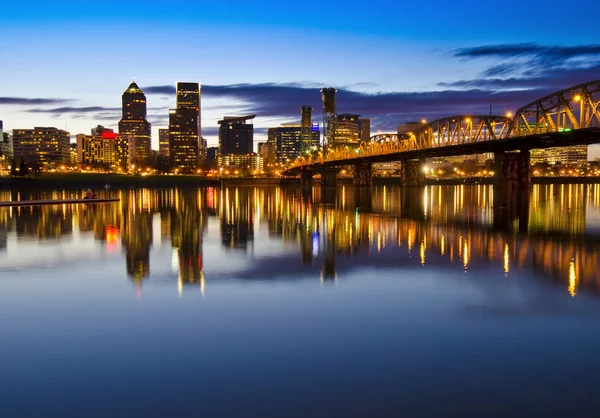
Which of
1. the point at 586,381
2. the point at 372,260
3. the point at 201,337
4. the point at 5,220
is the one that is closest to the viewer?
the point at 586,381

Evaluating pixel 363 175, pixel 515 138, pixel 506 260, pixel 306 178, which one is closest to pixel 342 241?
pixel 506 260

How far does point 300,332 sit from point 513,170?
89.4 meters

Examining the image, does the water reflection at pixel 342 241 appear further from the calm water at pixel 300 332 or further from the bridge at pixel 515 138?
the bridge at pixel 515 138

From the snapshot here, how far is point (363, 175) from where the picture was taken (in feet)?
479

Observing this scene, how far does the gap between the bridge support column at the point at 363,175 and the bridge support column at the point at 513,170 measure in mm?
51009

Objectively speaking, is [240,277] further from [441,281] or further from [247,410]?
[247,410]

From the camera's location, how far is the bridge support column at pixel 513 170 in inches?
3642

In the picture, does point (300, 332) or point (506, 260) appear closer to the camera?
point (300, 332)

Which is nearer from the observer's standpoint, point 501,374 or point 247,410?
point 247,410

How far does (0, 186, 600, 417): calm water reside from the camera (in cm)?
840

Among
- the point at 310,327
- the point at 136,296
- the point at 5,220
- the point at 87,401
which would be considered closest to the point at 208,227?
the point at 5,220

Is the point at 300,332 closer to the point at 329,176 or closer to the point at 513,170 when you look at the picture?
the point at 513,170

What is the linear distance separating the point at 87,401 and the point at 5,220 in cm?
3725

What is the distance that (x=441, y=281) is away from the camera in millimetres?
17328
